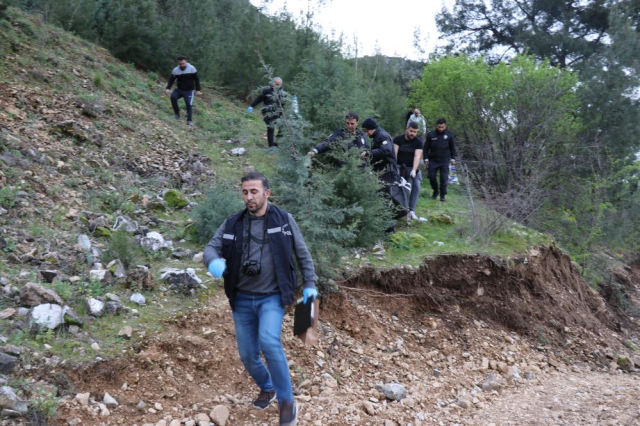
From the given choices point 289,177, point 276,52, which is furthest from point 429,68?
point 289,177

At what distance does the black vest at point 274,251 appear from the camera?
405cm

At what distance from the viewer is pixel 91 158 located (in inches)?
348

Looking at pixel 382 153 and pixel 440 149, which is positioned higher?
pixel 440 149

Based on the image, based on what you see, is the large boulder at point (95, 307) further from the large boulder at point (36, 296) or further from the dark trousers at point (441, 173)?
the dark trousers at point (441, 173)

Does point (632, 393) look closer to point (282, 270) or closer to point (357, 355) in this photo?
point (357, 355)

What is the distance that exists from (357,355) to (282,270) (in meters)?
2.56

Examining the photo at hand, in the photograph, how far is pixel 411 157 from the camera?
958 centimetres

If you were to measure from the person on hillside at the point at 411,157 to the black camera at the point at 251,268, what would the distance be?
225 inches

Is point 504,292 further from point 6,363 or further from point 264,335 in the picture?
point 6,363

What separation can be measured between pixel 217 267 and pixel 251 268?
0.27m

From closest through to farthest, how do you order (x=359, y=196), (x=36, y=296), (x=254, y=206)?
(x=254, y=206)
(x=36, y=296)
(x=359, y=196)

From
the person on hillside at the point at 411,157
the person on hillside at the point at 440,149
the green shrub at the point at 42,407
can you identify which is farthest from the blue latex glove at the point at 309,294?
the person on hillside at the point at 440,149

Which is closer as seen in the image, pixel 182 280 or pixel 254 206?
pixel 254 206

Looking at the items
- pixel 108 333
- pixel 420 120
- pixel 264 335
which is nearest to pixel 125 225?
pixel 108 333
